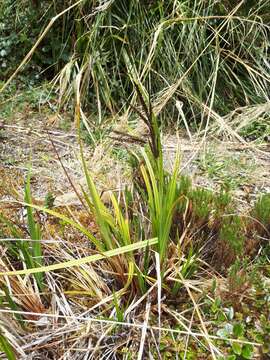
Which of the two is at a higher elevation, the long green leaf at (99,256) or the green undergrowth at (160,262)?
the long green leaf at (99,256)

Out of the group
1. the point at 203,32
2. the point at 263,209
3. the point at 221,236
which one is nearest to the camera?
the point at 221,236

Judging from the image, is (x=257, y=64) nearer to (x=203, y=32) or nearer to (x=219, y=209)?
(x=203, y=32)

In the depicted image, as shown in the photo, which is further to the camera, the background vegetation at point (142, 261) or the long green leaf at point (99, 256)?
the background vegetation at point (142, 261)

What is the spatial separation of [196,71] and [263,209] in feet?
5.37

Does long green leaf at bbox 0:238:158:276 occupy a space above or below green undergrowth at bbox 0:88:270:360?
above

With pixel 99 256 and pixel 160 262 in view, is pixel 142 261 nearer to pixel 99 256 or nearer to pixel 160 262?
pixel 160 262

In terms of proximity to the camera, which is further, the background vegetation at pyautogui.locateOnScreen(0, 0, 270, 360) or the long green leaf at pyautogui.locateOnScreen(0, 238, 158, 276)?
the background vegetation at pyautogui.locateOnScreen(0, 0, 270, 360)

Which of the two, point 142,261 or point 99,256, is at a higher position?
point 99,256

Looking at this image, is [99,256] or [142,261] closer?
[99,256]


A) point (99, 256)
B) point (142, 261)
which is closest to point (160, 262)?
point (142, 261)

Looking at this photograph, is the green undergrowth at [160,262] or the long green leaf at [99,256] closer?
the long green leaf at [99,256]

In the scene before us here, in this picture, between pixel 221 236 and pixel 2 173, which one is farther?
pixel 2 173

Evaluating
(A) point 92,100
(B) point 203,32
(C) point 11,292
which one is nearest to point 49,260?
(C) point 11,292

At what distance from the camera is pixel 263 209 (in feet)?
7.71
